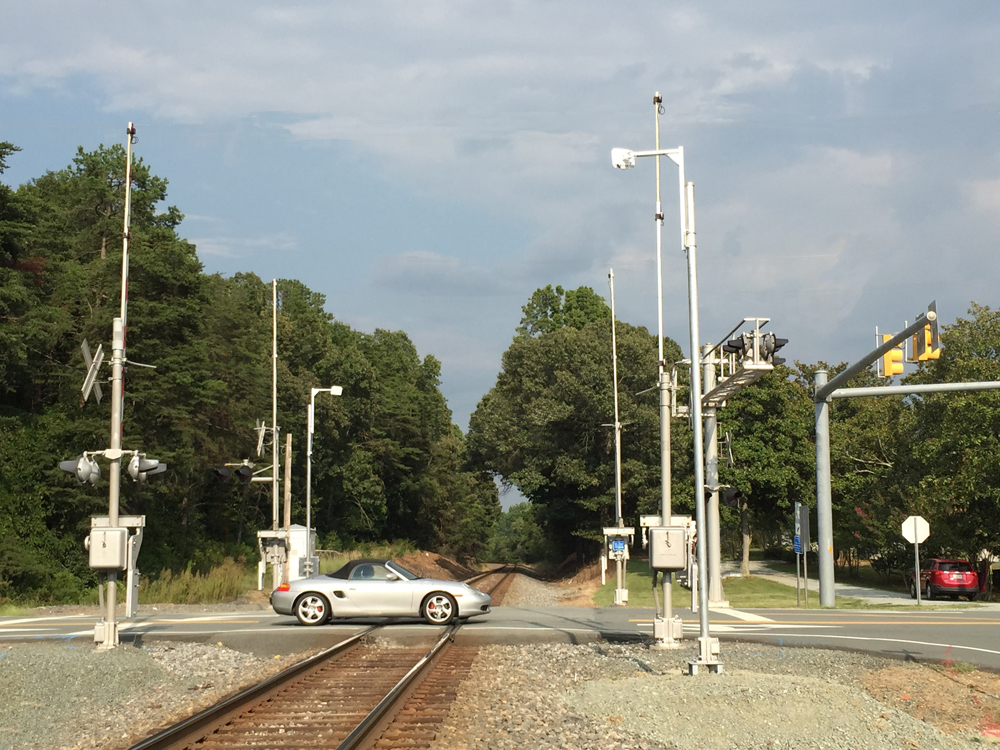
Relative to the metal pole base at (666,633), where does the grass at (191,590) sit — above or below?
below

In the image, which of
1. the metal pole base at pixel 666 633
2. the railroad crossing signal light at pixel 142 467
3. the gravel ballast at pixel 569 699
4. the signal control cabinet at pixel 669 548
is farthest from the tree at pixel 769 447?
the railroad crossing signal light at pixel 142 467

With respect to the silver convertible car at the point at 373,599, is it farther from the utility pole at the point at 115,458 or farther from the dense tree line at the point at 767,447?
the dense tree line at the point at 767,447

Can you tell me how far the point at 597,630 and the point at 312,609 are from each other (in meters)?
5.48

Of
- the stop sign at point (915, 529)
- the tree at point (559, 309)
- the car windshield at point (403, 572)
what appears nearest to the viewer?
the car windshield at point (403, 572)

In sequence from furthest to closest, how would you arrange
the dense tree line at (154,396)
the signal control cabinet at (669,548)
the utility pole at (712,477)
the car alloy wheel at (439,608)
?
1. the dense tree line at (154,396)
2. the utility pole at (712,477)
3. the car alloy wheel at (439,608)
4. the signal control cabinet at (669,548)

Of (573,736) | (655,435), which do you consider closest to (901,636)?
(573,736)

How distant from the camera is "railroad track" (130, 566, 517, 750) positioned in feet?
32.6

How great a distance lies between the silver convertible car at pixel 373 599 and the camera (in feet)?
68.0

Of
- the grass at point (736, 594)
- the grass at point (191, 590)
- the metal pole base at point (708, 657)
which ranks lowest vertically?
the grass at point (736, 594)

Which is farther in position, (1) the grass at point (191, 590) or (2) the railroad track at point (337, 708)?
(1) the grass at point (191, 590)

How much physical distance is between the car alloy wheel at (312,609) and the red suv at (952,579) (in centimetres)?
2437

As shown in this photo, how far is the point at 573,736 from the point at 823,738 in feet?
7.85

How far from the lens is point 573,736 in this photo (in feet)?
33.8

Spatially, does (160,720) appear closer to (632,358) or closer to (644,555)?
(632,358)
